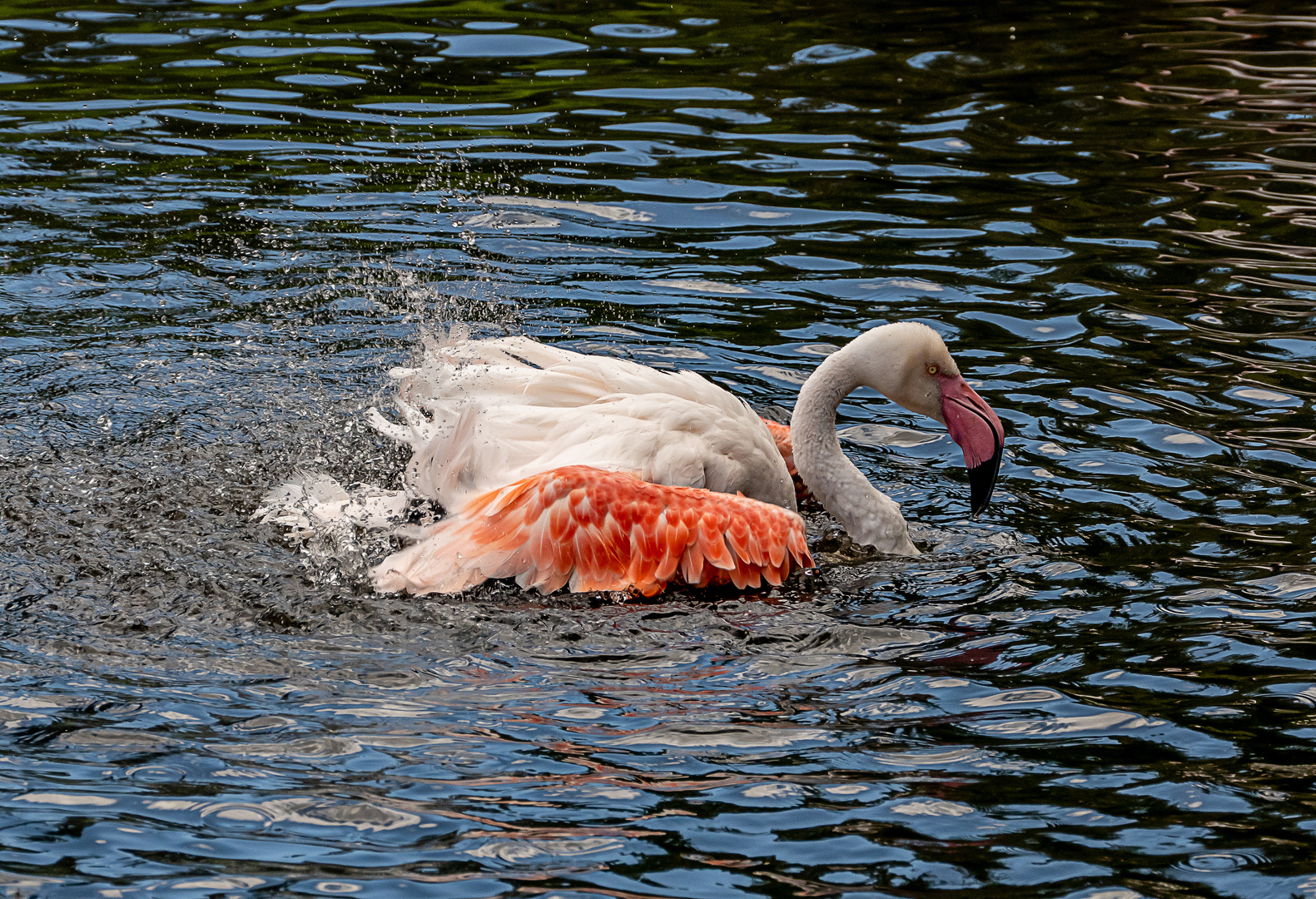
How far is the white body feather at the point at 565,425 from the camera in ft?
20.1

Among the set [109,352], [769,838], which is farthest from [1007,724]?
[109,352]

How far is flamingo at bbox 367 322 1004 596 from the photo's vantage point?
5750 millimetres

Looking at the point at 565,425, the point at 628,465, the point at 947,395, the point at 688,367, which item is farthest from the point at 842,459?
the point at 688,367

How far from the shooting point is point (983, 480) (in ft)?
20.7

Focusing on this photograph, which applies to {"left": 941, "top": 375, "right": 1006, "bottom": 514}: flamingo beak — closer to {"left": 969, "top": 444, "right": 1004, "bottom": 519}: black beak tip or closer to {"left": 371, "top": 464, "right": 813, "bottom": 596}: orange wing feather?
{"left": 969, "top": 444, "right": 1004, "bottom": 519}: black beak tip

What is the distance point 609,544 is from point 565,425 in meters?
0.75

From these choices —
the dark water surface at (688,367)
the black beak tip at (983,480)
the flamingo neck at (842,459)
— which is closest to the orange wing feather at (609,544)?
the dark water surface at (688,367)

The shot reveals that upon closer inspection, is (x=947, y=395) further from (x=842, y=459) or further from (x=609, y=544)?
(x=609, y=544)

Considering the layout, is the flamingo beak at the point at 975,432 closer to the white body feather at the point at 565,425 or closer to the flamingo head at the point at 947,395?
the flamingo head at the point at 947,395

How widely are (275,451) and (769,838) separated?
12.3ft

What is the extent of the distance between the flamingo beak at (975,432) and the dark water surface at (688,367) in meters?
0.28

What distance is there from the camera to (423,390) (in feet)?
21.7

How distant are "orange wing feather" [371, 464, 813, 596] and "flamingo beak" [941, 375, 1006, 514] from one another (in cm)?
105

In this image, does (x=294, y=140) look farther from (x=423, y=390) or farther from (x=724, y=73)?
(x=423, y=390)
